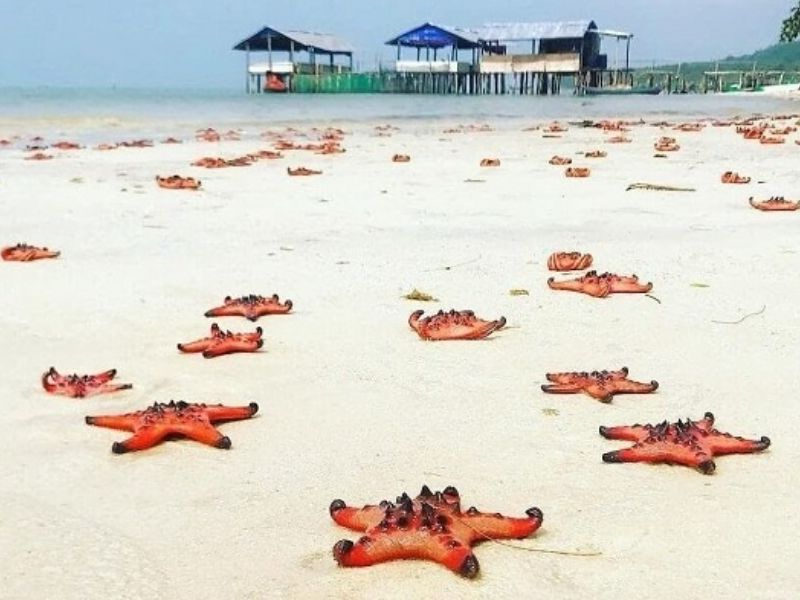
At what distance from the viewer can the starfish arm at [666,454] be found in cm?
385

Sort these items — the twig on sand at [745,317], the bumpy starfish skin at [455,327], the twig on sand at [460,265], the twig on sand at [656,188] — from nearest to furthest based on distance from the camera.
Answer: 1. the bumpy starfish skin at [455,327]
2. the twig on sand at [745,317]
3. the twig on sand at [460,265]
4. the twig on sand at [656,188]

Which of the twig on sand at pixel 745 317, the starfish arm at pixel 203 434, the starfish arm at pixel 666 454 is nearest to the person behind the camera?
the starfish arm at pixel 666 454

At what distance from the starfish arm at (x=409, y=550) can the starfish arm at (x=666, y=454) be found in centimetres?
114

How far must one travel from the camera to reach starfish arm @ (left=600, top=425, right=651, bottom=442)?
4086 mm

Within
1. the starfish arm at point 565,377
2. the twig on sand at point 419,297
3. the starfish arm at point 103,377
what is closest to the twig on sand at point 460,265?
the twig on sand at point 419,297

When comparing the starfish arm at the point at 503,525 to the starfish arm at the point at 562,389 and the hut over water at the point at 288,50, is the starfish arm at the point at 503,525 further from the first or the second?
the hut over water at the point at 288,50

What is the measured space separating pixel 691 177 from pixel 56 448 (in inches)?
464

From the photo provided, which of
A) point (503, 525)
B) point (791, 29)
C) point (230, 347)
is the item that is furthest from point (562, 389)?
point (791, 29)

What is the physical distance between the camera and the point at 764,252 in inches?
328

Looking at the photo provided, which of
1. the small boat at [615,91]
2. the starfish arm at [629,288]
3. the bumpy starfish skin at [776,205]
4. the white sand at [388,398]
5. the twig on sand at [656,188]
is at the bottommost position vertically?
the white sand at [388,398]

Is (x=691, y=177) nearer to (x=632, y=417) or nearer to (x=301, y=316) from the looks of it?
(x=301, y=316)

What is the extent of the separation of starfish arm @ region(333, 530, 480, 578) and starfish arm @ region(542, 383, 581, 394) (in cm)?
191

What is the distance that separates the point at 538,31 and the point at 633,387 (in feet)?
217

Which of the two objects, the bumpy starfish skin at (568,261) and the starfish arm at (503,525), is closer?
the starfish arm at (503,525)
